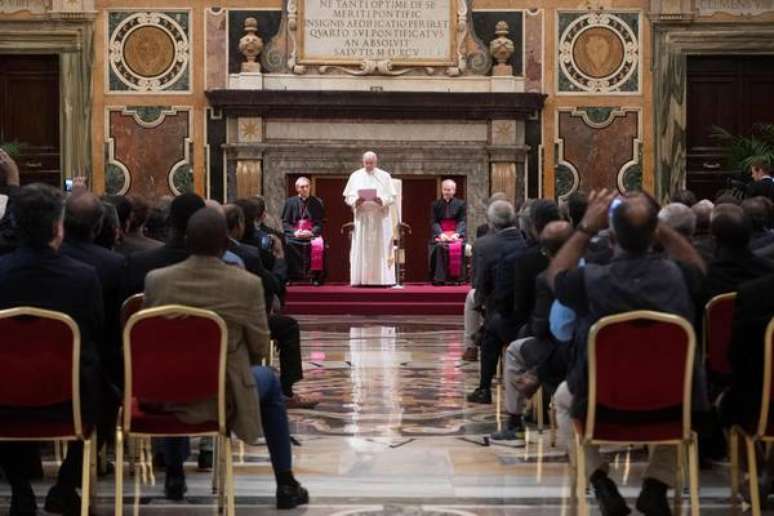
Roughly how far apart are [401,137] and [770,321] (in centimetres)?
1234

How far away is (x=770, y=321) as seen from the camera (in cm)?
521

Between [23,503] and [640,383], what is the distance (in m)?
2.39

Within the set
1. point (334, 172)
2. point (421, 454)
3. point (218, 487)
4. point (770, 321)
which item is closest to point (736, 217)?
point (770, 321)

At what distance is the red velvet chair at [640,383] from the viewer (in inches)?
201

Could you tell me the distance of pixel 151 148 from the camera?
17484 mm

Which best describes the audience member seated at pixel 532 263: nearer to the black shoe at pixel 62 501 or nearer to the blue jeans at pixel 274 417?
the blue jeans at pixel 274 417

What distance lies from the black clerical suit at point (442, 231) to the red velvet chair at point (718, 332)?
10.1 m

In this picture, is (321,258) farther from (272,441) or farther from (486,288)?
(272,441)

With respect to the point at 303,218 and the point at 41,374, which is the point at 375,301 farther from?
the point at 41,374

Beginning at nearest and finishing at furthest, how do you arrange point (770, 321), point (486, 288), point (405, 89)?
point (770, 321) < point (486, 288) < point (405, 89)

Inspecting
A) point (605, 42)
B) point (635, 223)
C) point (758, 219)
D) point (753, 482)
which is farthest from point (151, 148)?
point (753, 482)

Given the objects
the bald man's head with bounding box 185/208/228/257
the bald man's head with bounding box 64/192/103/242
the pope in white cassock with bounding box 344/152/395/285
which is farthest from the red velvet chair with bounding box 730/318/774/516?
the pope in white cassock with bounding box 344/152/395/285

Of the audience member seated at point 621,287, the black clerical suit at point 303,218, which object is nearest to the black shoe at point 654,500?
the audience member seated at point 621,287

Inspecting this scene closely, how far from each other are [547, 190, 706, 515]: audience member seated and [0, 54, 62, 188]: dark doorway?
12896 millimetres
